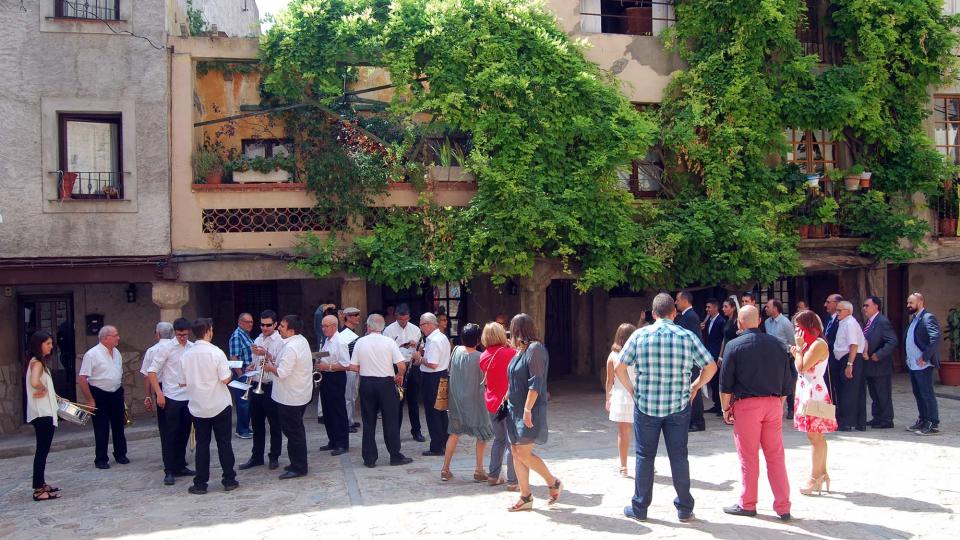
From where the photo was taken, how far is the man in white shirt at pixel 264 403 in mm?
10391

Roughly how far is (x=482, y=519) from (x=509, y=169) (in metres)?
7.38

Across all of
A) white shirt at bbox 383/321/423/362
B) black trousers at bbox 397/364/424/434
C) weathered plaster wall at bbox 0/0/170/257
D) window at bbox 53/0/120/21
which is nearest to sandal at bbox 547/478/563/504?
black trousers at bbox 397/364/424/434

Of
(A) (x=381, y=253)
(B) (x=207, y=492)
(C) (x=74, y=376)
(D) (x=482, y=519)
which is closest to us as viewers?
(D) (x=482, y=519)

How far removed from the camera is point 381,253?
555 inches

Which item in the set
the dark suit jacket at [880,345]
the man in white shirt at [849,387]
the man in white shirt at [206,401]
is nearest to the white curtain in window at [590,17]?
the man in white shirt at [849,387]

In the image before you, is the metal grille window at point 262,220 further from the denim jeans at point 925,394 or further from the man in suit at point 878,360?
the denim jeans at point 925,394

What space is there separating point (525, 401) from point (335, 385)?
3734 millimetres

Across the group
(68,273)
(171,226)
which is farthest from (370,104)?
(68,273)

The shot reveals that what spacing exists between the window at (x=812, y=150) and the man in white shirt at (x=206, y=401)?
1197cm

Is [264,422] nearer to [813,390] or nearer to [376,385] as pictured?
Result: [376,385]

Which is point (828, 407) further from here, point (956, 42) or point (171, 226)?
point (956, 42)

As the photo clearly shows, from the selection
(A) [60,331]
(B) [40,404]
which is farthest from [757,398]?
(A) [60,331]

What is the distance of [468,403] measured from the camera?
931cm

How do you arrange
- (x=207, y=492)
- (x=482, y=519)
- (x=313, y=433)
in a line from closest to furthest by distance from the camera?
(x=482, y=519), (x=207, y=492), (x=313, y=433)
